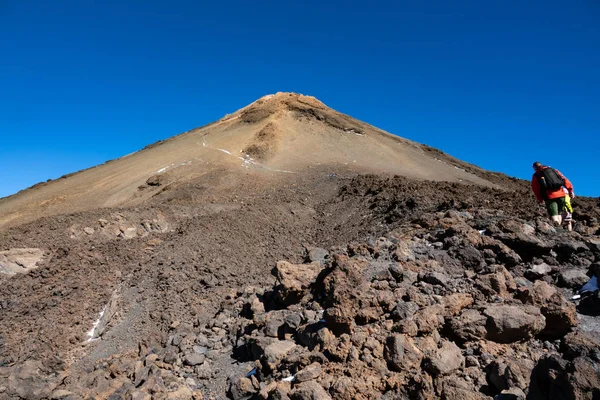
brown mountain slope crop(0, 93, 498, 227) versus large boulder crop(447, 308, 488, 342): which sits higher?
brown mountain slope crop(0, 93, 498, 227)

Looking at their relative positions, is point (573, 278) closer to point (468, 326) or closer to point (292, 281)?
point (468, 326)

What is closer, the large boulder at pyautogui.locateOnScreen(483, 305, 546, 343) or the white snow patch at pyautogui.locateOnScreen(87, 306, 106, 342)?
the large boulder at pyautogui.locateOnScreen(483, 305, 546, 343)

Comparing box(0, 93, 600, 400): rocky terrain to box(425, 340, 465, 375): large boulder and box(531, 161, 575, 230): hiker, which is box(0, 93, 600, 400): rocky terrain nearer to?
box(425, 340, 465, 375): large boulder

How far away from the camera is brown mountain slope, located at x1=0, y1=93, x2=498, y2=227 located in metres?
15.4

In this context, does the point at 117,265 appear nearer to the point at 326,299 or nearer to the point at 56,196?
the point at 326,299

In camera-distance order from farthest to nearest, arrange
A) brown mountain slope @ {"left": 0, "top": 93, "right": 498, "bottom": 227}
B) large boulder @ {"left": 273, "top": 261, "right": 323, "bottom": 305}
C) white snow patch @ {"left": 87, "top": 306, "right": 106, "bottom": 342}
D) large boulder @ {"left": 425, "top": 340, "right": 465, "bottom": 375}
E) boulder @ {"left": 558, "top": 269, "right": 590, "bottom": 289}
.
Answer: brown mountain slope @ {"left": 0, "top": 93, "right": 498, "bottom": 227}
white snow patch @ {"left": 87, "top": 306, "right": 106, "bottom": 342}
large boulder @ {"left": 273, "top": 261, "right": 323, "bottom": 305}
boulder @ {"left": 558, "top": 269, "right": 590, "bottom": 289}
large boulder @ {"left": 425, "top": 340, "right": 465, "bottom": 375}

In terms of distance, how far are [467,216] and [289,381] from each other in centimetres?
468

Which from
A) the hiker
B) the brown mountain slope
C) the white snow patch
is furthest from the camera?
the brown mountain slope

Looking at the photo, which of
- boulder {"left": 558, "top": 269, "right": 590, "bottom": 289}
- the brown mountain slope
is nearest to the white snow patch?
boulder {"left": 558, "top": 269, "right": 590, "bottom": 289}

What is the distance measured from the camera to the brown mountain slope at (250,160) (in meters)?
15.4

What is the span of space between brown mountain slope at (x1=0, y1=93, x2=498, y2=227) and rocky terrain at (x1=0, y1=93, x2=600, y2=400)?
5.01 m

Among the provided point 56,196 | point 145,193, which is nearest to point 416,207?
point 145,193

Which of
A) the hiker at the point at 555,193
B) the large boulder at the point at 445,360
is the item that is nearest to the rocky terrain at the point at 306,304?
the large boulder at the point at 445,360

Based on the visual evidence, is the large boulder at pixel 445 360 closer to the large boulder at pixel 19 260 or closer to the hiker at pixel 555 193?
the hiker at pixel 555 193
